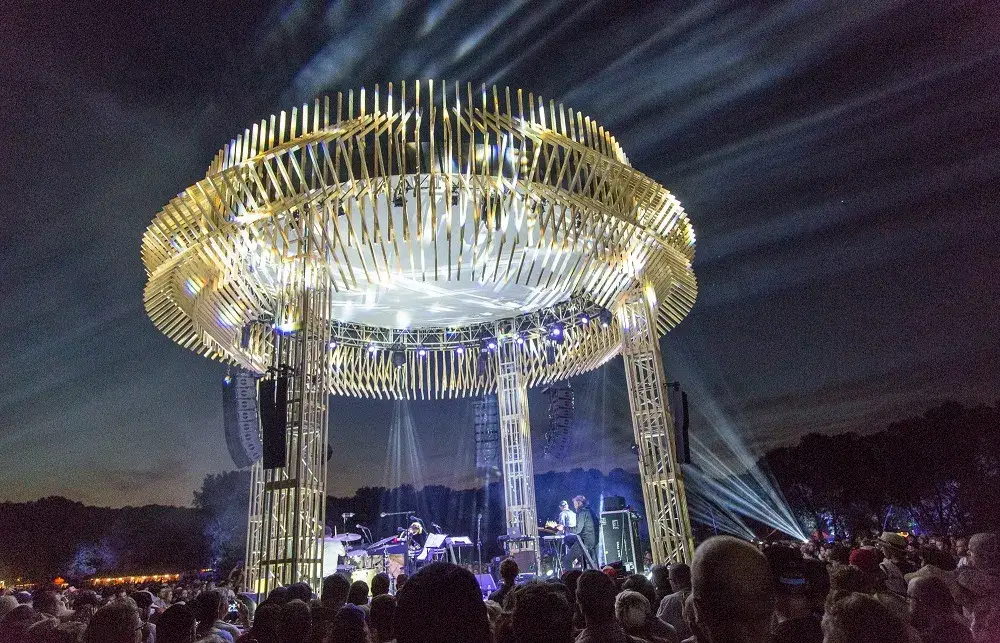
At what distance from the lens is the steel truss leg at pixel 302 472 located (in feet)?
30.7

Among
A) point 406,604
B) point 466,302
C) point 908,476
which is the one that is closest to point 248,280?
point 466,302

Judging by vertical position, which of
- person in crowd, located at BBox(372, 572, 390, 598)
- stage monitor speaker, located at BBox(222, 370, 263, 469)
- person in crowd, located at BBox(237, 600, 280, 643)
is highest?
stage monitor speaker, located at BBox(222, 370, 263, 469)

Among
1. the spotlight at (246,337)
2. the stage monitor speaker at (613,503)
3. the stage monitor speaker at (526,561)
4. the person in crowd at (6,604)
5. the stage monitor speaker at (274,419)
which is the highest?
the spotlight at (246,337)

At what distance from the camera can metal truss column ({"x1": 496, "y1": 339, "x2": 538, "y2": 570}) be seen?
1605 cm

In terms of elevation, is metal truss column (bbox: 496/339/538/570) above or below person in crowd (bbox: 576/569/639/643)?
above

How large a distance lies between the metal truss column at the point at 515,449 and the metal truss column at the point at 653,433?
180 inches

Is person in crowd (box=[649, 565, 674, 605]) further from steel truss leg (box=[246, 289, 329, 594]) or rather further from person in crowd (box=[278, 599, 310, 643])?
steel truss leg (box=[246, 289, 329, 594])

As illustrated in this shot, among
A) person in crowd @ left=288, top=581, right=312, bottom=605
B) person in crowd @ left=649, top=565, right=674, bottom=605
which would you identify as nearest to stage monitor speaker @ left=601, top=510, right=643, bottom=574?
person in crowd @ left=649, top=565, right=674, bottom=605

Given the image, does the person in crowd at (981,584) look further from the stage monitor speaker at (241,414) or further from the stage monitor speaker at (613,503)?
the stage monitor speaker at (241,414)

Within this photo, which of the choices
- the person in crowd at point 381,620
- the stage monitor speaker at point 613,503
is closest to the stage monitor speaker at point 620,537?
the stage monitor speaker at point 613,503

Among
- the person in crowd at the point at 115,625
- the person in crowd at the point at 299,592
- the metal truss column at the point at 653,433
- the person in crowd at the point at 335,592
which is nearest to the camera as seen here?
the person in crowd at the point at 115,625

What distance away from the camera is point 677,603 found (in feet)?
14.3

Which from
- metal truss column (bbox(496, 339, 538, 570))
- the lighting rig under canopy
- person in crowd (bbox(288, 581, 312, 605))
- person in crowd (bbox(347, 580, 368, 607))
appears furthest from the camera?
metal truss column (bbox(496, 339, 538, 570))

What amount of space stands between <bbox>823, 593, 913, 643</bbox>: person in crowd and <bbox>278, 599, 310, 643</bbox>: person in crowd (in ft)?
7.42
